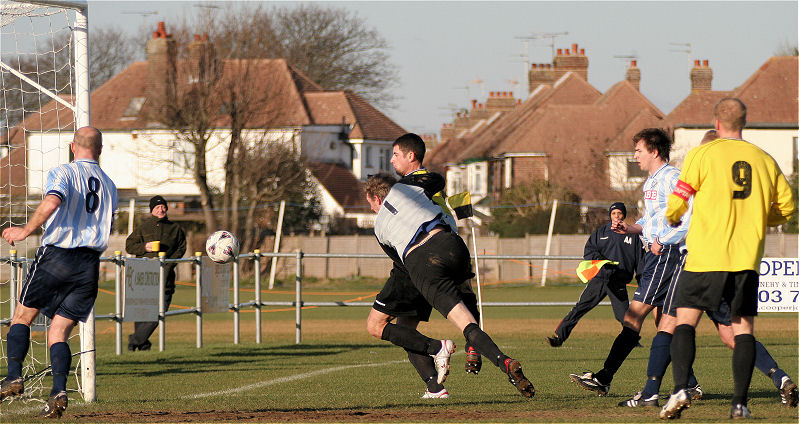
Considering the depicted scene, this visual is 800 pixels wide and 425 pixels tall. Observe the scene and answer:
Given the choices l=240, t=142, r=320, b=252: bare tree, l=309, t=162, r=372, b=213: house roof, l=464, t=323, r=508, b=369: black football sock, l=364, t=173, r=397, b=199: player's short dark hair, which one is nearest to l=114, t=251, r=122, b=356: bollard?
l=364, t=173, r=397, b=199: player's short dark hair

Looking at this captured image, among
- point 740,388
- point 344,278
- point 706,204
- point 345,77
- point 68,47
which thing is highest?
point 345,77

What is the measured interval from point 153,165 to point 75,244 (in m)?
50.6

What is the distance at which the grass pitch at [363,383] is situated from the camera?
7289 millimetres

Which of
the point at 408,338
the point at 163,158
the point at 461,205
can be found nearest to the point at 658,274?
the point at 461,205

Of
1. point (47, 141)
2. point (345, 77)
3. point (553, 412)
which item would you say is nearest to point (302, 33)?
point (345, 77)

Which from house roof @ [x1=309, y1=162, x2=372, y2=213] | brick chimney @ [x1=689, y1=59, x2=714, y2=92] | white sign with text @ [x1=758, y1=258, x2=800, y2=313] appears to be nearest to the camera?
white sign with text @ [x1=758, y1=258, x2=800, y2=313]

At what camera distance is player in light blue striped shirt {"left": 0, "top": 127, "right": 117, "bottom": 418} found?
24.3 feet

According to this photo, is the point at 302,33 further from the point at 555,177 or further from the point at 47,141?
the point at 47,141

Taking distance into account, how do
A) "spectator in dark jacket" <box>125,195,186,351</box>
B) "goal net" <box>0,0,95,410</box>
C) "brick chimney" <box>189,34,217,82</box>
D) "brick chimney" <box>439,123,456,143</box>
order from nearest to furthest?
"goal net" <box>0,0,95,410</box>
"spectator in dark jacket" <box>125,195,186,351</box>
"brick chimney" <box>189,34,217,82</box>
"brick chimney" <box>439,123,456,143</box>

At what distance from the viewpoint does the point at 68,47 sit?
9391mm

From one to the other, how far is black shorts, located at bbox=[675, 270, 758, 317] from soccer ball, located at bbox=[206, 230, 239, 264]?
8211 mm

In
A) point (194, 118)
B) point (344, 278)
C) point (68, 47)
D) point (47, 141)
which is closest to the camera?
point (68, 47)

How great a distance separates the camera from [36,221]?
7047mm

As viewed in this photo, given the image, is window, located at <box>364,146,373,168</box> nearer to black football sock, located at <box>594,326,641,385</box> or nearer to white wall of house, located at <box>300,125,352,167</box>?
white wall of house, located at <box>300,125,352,167</box>
